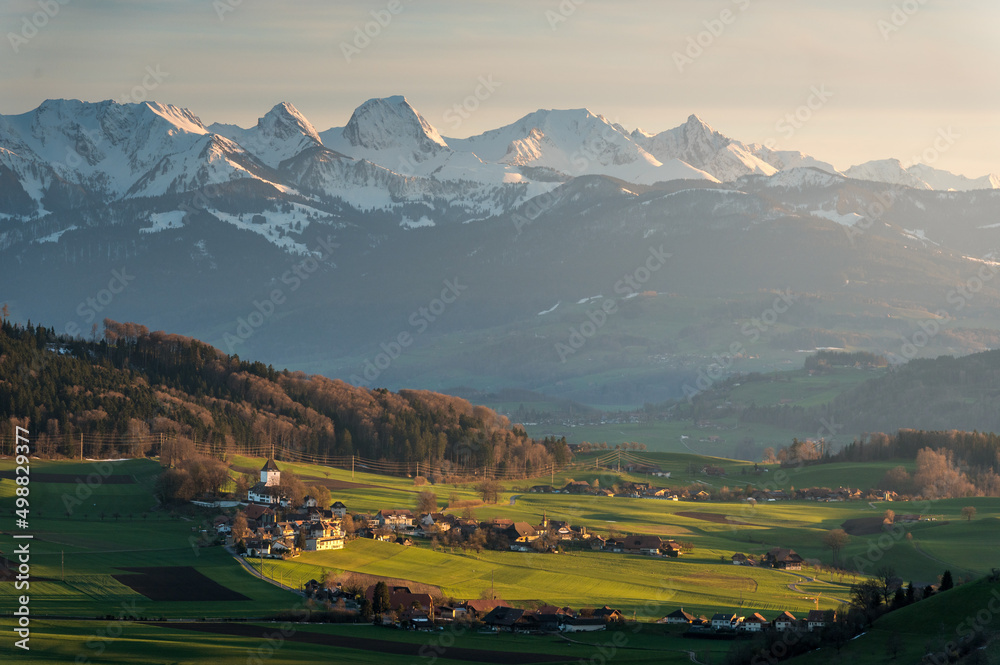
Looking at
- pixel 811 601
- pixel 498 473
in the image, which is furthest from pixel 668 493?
pixel 811 601

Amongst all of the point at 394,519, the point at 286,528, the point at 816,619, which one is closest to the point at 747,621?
the point at 816,619

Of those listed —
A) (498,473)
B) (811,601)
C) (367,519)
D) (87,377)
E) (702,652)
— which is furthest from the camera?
(498,473)

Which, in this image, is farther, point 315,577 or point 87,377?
point 87,377

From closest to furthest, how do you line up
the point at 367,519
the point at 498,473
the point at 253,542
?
the point at 253,542 → the point at 367,519 → the point at 498,473

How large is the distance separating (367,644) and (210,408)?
79.2 m

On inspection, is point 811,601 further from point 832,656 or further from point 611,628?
point 832,656

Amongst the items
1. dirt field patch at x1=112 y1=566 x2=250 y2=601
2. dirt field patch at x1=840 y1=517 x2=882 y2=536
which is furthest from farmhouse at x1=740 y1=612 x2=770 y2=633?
dirt field patch at x1=840 y1=517 x2=882 y2=536

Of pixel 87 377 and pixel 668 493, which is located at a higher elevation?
pixel 87 377

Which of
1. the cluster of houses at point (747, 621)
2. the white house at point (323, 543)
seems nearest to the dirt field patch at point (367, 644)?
the cluster of houses at point (747, 621)

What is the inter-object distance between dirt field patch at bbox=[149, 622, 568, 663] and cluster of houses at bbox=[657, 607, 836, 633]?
11.6 metres

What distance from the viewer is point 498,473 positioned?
474 feet

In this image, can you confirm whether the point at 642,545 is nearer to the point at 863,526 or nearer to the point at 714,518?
the point at 714,518

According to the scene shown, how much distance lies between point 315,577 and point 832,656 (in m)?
35.3

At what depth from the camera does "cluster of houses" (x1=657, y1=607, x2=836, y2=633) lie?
216 feet
